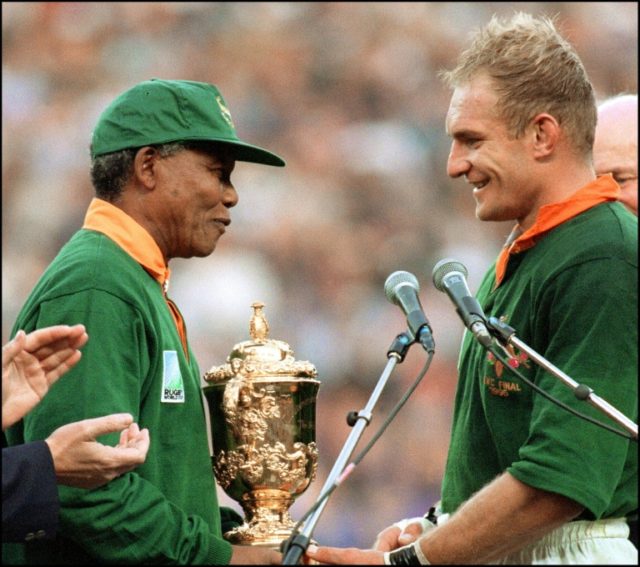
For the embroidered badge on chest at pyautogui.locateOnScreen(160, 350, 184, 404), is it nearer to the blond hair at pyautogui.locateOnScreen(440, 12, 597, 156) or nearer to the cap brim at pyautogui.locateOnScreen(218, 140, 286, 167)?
the cap brim at pyautogui.locateOnScreen(218, 140, 286, 167)

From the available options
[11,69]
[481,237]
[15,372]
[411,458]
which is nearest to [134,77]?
[11,69]

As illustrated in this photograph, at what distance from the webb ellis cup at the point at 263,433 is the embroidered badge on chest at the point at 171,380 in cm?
30

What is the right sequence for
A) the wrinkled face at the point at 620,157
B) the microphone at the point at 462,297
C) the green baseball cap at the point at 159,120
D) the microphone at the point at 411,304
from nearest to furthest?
the microphone at the point at 462,297, the microphone at the point at 411,304, the green baseball cap at the point at 159,120, the wrinkled face at the point at 620,157

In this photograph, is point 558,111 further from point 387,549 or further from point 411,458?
point 411,458

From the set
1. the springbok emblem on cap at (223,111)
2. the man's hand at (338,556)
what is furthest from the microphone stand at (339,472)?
the springbok emblem on cap at (223,111)

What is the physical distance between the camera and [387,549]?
417 centimetres

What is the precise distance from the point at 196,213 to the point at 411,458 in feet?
13.3

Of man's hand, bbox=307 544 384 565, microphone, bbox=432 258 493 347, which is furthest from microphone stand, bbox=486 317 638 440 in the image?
man's hand, bbox=307 544 384 565

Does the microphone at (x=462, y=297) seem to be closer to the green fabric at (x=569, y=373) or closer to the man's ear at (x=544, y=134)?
the green fabric at (x=569, y=373)

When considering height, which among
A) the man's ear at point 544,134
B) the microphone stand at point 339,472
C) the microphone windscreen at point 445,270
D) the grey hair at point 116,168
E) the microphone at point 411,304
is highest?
the man's ear at point 544,134

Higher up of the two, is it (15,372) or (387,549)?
(15,372)

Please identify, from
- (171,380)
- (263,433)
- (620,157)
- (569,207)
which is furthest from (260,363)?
(620,157)

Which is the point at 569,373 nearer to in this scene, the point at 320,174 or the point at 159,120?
the point at 159,120

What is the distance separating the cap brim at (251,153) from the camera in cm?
401
